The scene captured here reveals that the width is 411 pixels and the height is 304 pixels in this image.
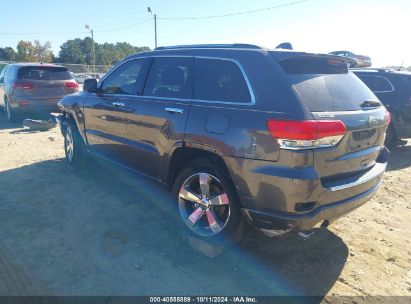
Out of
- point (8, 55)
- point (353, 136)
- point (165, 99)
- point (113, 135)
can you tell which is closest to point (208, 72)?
point (165, 99)

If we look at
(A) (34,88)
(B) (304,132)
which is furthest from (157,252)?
(A) (34,88)

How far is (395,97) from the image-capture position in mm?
7219

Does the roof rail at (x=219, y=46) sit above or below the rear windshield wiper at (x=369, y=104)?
above

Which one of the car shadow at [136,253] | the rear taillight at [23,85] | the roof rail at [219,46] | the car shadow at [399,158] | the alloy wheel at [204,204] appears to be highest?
the roof rail at [219,46]

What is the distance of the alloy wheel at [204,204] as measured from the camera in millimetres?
3275

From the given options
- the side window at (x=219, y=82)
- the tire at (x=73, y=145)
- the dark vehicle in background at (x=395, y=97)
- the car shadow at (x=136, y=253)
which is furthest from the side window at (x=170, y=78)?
the dark vehicle in background at (x=395, y=97)

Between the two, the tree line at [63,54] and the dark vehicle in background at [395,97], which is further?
the tree line at [63,54]

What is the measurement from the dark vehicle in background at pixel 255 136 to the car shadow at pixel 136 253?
1.20ft

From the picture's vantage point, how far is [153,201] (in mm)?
4637

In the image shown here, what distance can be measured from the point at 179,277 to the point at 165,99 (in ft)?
5.89

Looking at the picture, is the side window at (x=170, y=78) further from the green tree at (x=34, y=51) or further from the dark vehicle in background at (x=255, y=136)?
the green tree at (x=34, y=51)

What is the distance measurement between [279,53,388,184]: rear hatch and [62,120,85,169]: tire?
154 inches

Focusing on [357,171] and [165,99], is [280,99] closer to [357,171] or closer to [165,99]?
[357,171]

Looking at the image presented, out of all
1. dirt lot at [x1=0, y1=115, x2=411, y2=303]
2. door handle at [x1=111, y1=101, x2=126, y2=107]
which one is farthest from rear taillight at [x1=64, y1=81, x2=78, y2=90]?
door handle at [x1=111, y1=101, x2=126, y2=107]
